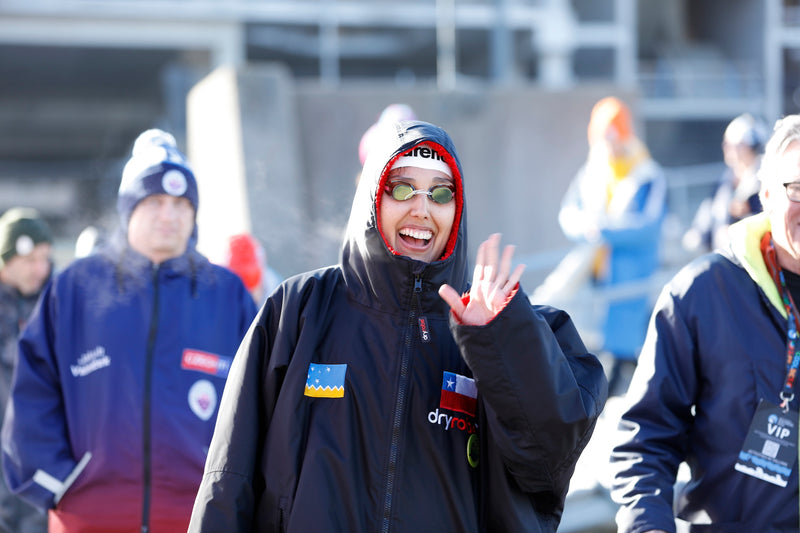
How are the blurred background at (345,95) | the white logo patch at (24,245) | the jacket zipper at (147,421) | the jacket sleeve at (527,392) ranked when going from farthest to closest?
the blurred background at (345,95)
the white logo patch at (24,245)
the jacket zipper at (147,421)
the jacket sleeve at (527,392)

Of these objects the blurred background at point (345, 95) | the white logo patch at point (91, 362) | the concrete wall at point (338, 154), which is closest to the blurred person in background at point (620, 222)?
the blurred background at point (345, 95)

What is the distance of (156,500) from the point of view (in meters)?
2.92

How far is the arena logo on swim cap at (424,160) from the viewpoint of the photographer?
86.9 inches

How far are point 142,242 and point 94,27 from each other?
22.5 metres

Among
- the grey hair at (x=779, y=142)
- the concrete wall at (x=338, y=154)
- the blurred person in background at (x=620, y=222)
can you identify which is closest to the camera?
the grey hair at (x=779, y=142)

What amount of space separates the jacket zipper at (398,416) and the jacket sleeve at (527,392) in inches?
7.9

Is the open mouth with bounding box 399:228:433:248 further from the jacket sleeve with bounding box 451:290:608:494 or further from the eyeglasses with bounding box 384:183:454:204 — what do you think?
the jacket sleeve with bounding box 451:290:608:494

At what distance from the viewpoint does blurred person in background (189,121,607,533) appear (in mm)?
1979

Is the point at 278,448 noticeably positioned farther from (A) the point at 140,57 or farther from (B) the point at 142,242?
(A) the point at 140,57

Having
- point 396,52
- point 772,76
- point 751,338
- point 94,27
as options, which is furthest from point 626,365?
point 772,76

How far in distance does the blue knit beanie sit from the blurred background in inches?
62.8

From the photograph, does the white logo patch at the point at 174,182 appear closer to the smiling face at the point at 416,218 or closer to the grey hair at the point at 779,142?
the smiling face at the point at 416,218

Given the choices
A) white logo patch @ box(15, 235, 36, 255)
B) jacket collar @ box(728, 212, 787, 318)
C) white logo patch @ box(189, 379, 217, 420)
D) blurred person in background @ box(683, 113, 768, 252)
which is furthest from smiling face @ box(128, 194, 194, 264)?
blurred person in background @ box(683, 113, 768, 252)

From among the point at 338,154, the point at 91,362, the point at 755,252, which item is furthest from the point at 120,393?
the point at 338,154
